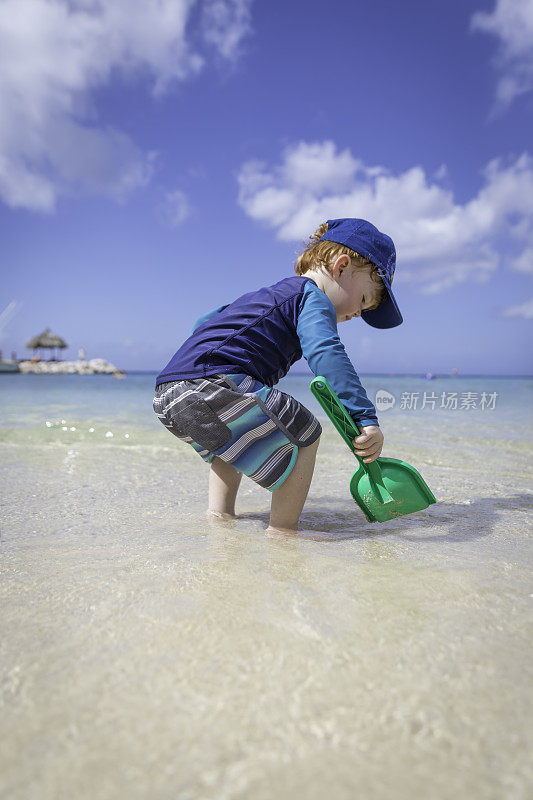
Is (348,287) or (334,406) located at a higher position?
(348,287)

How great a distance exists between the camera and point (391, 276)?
2.02 meters

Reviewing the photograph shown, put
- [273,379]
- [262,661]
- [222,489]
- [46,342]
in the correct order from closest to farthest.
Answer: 1. [262,661]
2. [273,379]
3. [222,489]
4. [46,342]

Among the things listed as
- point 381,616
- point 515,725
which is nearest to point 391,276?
point 381,616

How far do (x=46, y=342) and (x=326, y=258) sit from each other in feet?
160

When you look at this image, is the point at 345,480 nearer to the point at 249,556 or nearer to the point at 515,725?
the point at 249,556

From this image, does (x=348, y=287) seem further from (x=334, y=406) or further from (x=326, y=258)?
(x=334, y=406)

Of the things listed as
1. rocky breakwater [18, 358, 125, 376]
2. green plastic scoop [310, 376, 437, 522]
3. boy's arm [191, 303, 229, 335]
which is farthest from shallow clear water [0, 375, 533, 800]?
rocky breakwater [18, 358, 125, 376]

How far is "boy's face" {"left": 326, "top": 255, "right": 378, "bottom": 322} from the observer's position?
1896 mm

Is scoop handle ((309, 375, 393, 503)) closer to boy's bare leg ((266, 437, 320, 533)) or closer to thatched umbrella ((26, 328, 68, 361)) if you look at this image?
boy's bare leg ((266, 437, 320, 533))

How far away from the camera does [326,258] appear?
1.92m

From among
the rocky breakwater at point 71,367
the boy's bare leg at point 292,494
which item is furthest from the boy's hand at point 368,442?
the rocky breakwater at point 71,367

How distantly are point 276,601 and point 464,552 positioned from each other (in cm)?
69

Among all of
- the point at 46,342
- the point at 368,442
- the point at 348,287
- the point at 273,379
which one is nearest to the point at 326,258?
the point at 348,287

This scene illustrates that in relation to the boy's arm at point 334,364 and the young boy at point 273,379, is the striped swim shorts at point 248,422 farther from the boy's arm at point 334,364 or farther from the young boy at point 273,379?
the boy's arm at point 334,364
